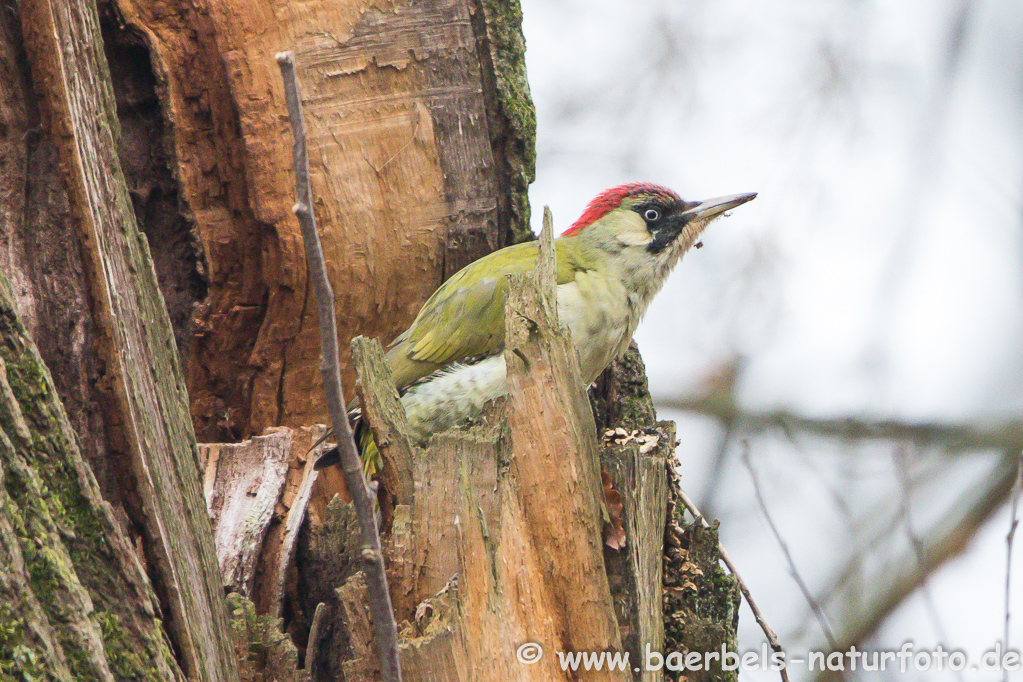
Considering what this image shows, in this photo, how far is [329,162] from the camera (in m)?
3.50

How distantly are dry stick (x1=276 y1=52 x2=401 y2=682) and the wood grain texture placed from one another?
6.71 ft

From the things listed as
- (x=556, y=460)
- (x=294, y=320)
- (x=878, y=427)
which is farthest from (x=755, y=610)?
(x=878, y=427)

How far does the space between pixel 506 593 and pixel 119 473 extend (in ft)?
3.07

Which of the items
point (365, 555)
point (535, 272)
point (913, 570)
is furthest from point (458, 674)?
point (913, 570)

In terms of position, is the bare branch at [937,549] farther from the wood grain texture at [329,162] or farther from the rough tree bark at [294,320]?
the wood grain texture at [329,162]

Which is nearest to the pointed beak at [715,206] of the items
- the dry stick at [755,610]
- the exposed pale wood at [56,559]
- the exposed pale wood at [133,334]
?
the dry stick at [755,610]

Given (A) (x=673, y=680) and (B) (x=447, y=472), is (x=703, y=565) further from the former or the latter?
(B) (x=447, y=472)

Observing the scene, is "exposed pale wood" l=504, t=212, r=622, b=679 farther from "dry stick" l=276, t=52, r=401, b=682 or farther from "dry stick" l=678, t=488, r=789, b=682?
"dry stick" l=276, t=52, r=401, b=682

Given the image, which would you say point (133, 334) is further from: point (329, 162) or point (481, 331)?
point (481, 331)

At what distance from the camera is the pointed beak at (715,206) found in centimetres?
425

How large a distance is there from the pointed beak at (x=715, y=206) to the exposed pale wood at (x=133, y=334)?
262 cm

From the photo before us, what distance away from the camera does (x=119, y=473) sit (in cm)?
223

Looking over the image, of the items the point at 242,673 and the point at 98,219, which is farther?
the point at 242,673

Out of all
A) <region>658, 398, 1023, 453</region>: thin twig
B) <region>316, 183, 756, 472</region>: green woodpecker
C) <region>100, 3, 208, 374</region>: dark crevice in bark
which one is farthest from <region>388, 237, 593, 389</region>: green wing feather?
<region>658, 398, 1023, 453</region>: thin twig
